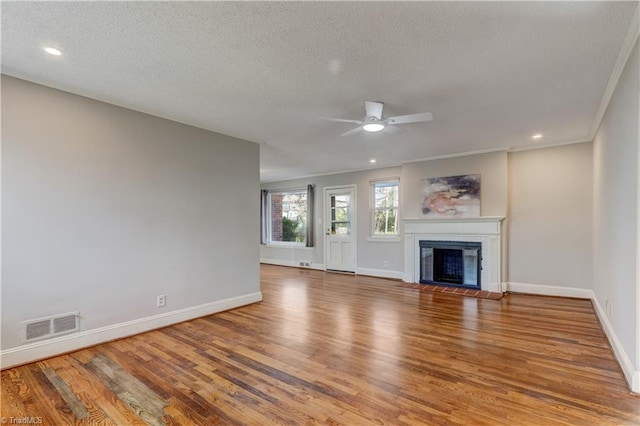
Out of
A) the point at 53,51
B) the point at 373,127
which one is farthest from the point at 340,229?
the point at 53,51

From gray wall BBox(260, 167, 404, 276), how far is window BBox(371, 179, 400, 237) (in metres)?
0.14

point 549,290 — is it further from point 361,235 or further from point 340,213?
point 340,213

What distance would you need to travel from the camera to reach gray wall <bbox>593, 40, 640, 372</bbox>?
2202 millimetres

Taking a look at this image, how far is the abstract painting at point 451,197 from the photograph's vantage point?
5.54m

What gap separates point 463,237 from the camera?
5613mm

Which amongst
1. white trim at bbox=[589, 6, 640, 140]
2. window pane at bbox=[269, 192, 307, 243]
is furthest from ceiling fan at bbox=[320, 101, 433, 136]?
window pane at bbox=[269, 192, 307, 243]

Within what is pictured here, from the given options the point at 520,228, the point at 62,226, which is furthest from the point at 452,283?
the point at 62,226

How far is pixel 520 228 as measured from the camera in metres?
5.29

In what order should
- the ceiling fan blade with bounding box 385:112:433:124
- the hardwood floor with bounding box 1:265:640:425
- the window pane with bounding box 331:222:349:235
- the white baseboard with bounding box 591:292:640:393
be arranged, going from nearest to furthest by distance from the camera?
the hardwood floor with bounding box 1:265:640:425
the white baseboard with bounding box 591:292:640:393
the ceiling fan blade with bounding box 385:112:433:124
the window pane with bounding box 331:222:349:235

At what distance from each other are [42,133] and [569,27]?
14.0ft

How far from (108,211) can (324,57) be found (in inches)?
105

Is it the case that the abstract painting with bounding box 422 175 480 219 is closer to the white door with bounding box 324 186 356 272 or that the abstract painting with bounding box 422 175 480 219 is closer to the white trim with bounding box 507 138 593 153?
the white trim with bounding box 507 138 593 153

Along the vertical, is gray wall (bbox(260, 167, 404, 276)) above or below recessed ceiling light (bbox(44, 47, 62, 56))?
below

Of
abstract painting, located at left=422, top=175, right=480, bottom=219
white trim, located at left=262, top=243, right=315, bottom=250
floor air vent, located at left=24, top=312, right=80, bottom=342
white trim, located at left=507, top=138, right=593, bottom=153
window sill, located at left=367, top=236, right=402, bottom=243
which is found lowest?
floor air vent, located at left=24, top=312, right=80, bottom=342
